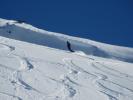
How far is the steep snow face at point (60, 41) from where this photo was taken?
3671mm

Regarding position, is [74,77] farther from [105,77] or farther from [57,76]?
[105,77]

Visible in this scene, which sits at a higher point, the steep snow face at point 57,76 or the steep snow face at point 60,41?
the steep snow face at point 57,76

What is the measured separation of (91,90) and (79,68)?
52 centimetres

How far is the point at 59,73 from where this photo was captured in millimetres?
2400

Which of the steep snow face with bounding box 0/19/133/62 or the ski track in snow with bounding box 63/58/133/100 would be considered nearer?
the ski track in snow with bounding box 63/58/133/100

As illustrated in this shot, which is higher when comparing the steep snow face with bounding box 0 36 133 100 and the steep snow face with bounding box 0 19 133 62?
the steep snow face with bounding box 0 36 133 100

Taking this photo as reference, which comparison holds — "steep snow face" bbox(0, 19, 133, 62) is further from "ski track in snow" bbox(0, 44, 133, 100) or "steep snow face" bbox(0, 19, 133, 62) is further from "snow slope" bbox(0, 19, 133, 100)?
"ski track in snow" bbox(0, 44, 133, 100)

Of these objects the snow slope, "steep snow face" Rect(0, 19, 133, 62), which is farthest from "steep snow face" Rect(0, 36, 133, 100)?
"steep snow face" Rect(0, 19, 133, 62)

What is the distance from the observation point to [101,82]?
7.82 feet

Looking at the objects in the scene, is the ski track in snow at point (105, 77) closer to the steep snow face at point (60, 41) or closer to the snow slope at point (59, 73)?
the snow slope at point (59, 73)

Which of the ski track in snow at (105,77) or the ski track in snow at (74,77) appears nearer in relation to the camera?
the ski track in snow at (74,77)

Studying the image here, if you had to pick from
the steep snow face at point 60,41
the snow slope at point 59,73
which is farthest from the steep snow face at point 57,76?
the steep snow face at point 60,41

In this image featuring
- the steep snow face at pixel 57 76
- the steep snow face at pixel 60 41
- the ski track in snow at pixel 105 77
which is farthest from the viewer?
the steep snow face at pixel 60 41

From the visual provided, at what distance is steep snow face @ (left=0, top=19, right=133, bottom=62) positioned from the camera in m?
3.67
